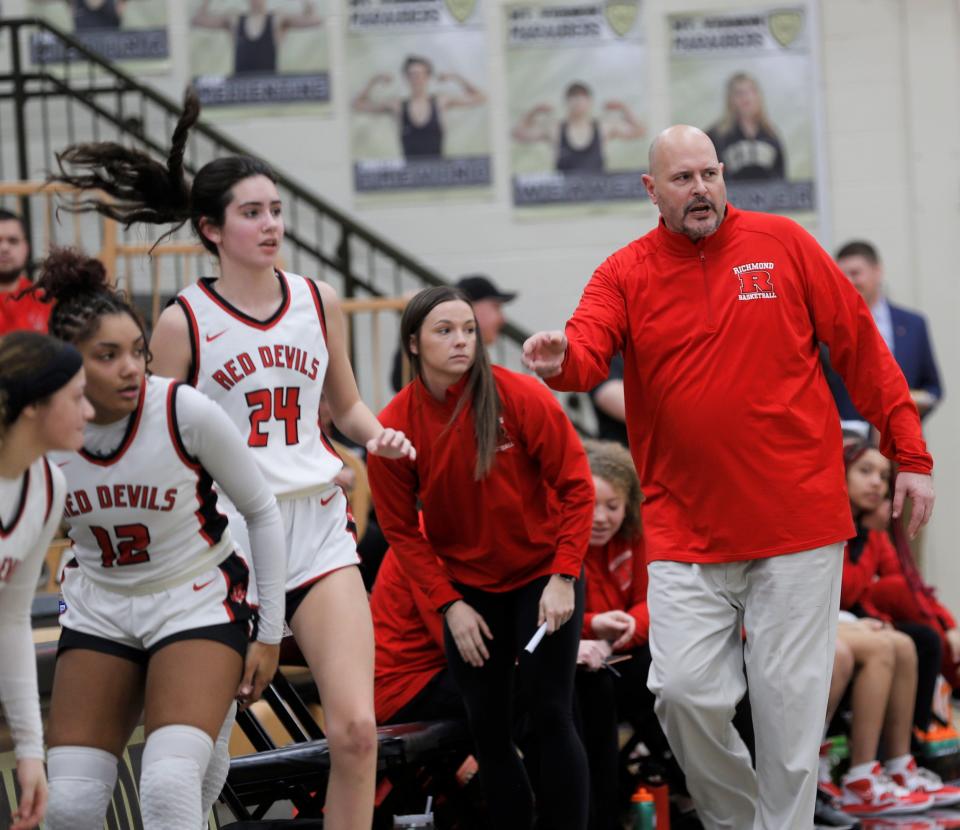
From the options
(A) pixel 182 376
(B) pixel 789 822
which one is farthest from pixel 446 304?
(B) pixel 789 822

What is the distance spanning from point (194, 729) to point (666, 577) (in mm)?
1393

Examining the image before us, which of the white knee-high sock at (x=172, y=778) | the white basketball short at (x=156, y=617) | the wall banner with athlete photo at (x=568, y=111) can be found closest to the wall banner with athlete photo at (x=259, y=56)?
the wall banner with athlete photo at (x=568, y=111)

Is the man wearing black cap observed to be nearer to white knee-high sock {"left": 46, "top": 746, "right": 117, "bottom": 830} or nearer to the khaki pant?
the khaki pant

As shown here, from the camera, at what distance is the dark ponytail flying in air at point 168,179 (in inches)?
145

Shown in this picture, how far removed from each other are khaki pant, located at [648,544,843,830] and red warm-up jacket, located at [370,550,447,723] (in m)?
0.94

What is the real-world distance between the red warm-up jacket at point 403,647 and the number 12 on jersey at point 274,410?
104 cm

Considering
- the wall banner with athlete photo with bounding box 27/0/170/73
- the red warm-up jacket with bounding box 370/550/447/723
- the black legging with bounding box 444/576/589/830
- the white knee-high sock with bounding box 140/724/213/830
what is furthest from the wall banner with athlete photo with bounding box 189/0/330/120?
the white knee-high sock with bounding box 140/724/213/830

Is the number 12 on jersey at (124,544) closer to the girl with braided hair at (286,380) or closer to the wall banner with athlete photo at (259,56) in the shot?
the girl with braided hair at (286,380)

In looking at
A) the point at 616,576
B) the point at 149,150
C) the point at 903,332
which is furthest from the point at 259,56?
the point at 616,576

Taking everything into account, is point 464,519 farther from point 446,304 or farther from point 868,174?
point 868,174

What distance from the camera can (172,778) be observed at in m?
2.86

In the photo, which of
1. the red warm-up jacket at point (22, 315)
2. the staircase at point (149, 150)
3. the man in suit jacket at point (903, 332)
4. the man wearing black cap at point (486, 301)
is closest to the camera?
the red warm-up jacket at point (22, 315)

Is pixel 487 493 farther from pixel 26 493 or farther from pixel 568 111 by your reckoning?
pixel 568 111

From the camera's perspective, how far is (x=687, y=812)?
16.7ft
